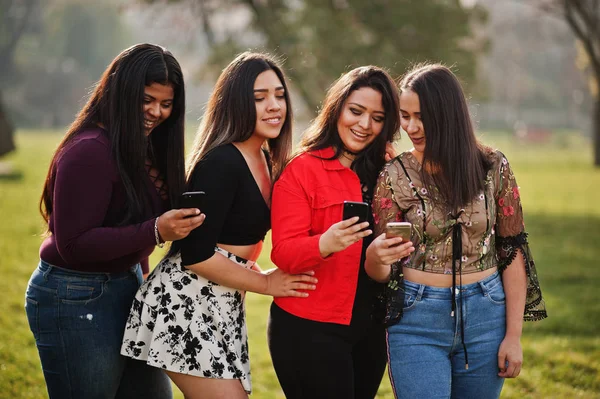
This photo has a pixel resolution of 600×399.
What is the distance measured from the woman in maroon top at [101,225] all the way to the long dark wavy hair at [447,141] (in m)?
1.14

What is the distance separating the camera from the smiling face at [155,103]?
3428mm

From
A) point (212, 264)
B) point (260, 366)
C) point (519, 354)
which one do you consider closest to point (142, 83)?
point (212, 264)

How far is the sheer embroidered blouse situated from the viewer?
331cm

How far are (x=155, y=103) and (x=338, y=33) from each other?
631 inches

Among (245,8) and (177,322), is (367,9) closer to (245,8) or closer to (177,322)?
(245,8)

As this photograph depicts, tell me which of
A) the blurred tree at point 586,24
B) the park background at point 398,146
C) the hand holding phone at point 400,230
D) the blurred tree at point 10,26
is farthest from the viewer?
the blurred tree at point 10,26

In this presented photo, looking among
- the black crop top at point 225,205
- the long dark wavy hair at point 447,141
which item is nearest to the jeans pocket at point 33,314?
the black crop top at point 225,205

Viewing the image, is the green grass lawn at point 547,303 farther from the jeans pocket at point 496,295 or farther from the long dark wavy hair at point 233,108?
the jeans pocket at point 496,295

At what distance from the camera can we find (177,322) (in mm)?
3396

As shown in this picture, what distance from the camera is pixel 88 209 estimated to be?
318 cm

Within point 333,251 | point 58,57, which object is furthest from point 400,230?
point 58,57

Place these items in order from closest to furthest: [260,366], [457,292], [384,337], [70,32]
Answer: [457,292], [384,337], [260,366], [70,32]

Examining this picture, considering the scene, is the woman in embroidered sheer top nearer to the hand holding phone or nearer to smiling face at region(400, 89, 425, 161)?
smiling face at region(400, 89, 425, 161)

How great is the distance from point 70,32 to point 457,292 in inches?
2880
